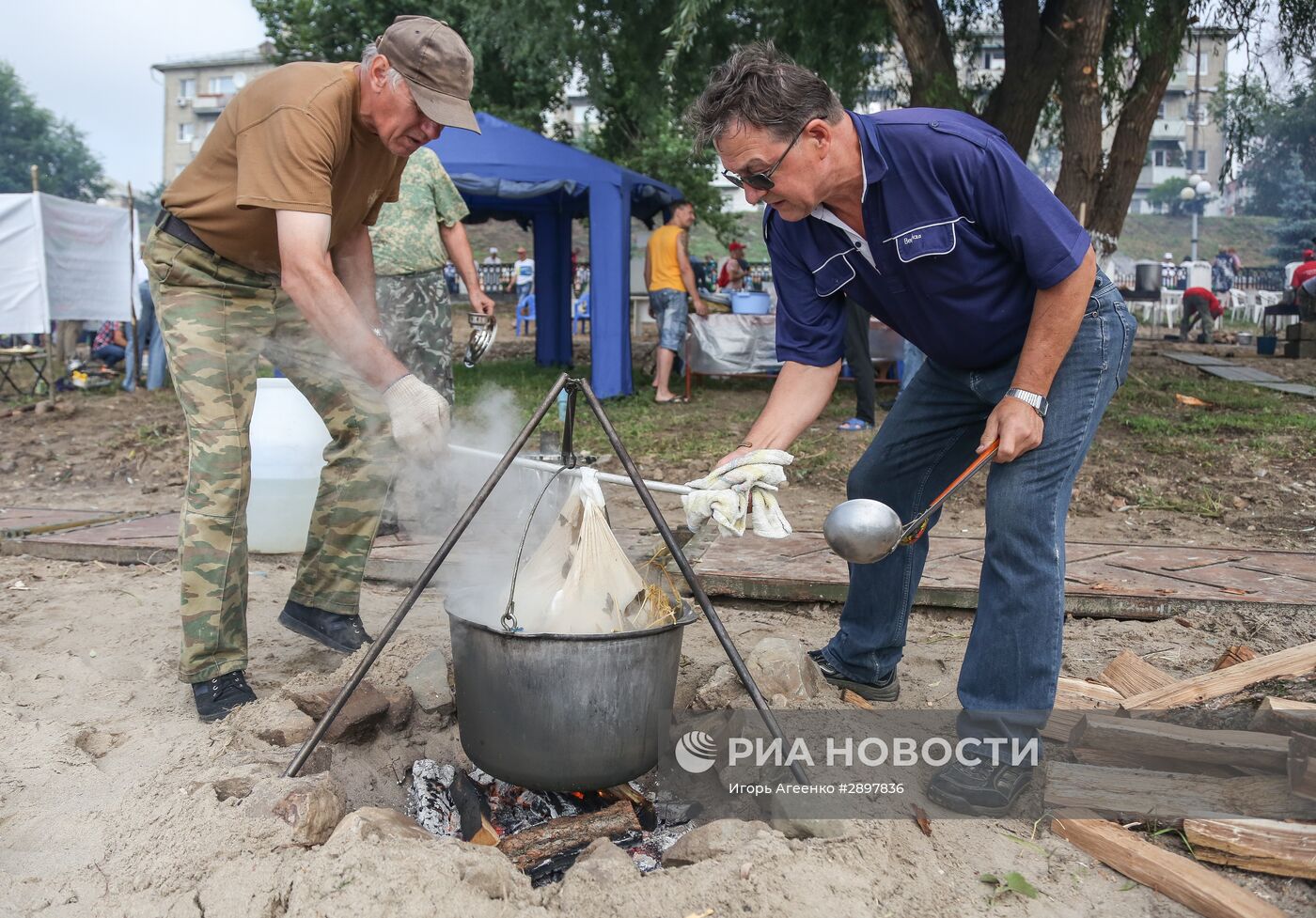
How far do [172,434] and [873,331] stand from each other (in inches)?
257

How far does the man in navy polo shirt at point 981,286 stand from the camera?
2203mm

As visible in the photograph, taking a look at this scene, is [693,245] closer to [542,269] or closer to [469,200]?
[542,269]

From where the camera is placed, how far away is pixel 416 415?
249cm

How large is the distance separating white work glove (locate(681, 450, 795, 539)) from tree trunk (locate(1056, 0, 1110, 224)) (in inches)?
286

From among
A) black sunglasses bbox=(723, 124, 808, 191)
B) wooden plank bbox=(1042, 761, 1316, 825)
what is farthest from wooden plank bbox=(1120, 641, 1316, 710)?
black sunglasses bbox=(723, 124, 808, 191)

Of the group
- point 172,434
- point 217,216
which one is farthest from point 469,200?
point 217,216

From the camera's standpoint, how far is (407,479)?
517 cm

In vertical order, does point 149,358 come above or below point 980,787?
above

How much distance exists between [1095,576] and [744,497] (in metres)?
2.24

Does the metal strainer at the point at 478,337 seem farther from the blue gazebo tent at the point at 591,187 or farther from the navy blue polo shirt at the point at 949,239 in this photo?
the blue gazebo tent at the point at 591,187

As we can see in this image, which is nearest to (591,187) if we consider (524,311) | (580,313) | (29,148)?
(580,313)

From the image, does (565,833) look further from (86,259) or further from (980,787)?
(86,259)

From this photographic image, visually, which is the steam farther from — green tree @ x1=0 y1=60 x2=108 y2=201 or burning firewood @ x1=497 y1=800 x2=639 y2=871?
green tree @ x1=0 y1=60 x2=108 y2=201

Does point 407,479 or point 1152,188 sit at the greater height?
point 1152,188
